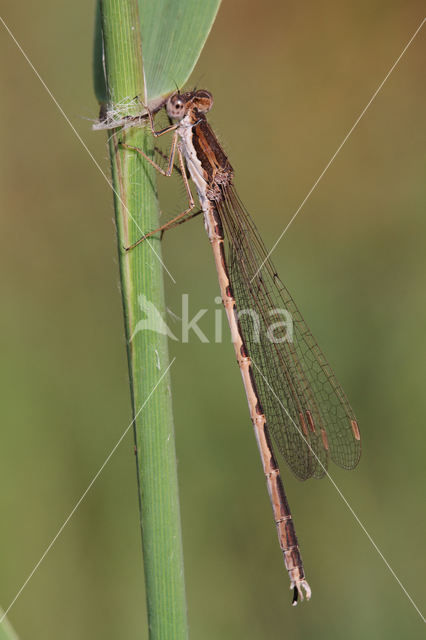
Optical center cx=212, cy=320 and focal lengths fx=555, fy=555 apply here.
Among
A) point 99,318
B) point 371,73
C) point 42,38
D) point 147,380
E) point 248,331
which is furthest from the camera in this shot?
point 371,73

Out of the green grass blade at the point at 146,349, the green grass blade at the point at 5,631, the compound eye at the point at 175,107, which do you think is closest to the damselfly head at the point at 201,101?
the compound eye at the point at 175,107

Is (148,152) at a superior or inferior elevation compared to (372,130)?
inferior

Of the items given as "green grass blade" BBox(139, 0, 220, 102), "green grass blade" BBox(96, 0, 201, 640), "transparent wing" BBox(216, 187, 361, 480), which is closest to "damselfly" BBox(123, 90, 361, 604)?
"transparent wing" BBox(216, 187, 361, 480)

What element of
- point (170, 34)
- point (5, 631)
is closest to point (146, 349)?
point (5, 631)

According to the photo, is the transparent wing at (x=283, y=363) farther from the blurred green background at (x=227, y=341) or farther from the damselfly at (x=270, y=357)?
the blurred green background at (x=227, y=341)

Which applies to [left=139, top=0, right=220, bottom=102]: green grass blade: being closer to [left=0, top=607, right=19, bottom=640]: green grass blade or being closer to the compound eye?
the compound eye

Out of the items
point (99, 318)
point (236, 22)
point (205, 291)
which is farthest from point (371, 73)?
point (99, 318)

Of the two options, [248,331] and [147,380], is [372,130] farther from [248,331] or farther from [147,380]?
[147,380]
